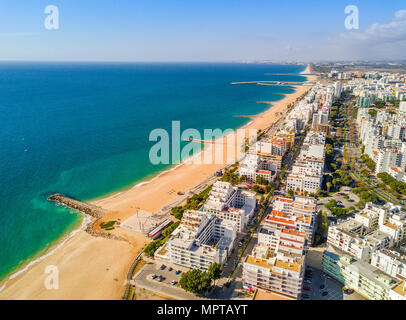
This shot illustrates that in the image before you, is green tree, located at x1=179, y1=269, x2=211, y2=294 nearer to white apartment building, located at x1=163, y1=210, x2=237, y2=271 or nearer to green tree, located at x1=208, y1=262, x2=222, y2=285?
green tree, located at x1=208, y1=262, x2=222, y2=285

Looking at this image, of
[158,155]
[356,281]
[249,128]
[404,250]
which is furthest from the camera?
[249,128]

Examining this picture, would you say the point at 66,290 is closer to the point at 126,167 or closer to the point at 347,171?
the point at 126,167

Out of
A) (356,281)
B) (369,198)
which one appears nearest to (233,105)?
(369,198)

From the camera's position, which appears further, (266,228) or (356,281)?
(266,228)

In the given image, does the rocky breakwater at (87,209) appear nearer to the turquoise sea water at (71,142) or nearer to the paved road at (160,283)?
the turquoise sea water at (71,142)

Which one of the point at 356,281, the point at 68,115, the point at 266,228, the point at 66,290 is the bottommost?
the point at 66,290

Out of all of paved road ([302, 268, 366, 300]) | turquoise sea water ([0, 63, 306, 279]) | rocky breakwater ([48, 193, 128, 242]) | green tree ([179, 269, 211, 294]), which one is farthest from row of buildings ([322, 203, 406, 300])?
turquoise sea water ([0, 63, 306, 279])
